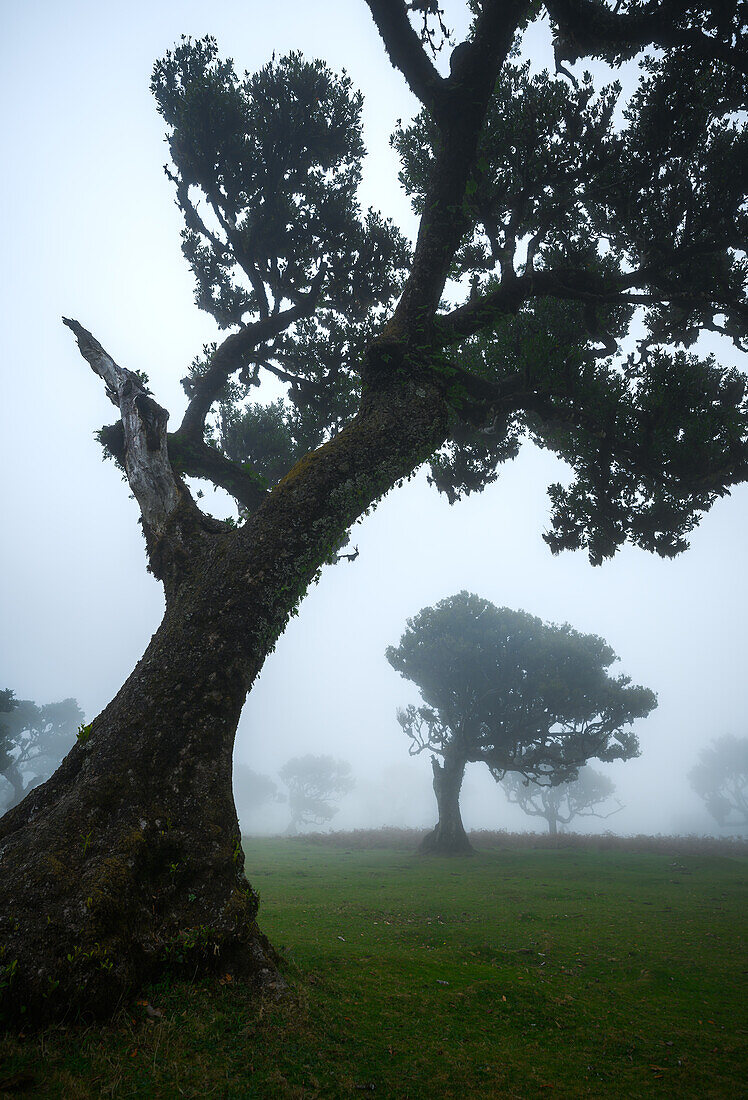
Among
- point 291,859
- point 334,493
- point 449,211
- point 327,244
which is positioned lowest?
point 291,859

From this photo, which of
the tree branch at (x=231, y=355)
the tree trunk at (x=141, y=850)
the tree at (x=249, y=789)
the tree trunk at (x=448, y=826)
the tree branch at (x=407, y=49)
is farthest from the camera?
the tree at (x=249, y=789)

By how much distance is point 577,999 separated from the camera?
584 cm

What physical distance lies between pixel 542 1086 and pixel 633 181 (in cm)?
1604

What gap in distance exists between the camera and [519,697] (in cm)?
3105

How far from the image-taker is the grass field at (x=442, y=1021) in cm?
345

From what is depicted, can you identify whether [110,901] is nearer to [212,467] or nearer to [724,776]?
[212,467]

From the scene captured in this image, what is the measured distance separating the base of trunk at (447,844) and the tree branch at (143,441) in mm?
26163

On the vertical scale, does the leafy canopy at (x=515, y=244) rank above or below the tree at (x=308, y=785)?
above

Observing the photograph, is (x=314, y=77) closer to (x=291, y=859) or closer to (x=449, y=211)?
(x=449, y=211)

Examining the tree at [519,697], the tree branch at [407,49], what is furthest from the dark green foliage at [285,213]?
the tree at [519,697]

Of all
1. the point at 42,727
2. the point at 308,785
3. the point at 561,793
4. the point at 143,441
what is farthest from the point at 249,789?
the point at 143,441

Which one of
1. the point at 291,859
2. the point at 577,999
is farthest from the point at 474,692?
the point at 577,999

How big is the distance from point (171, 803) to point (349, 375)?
13.0 metres

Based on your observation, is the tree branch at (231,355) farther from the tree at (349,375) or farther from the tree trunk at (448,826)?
the tree trunk at (448,826)
